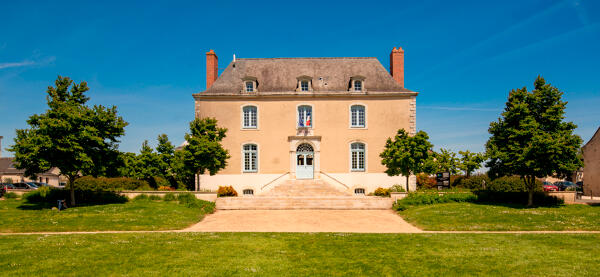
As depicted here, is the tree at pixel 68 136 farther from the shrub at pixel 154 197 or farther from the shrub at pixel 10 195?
the shrub at pixel 10 195

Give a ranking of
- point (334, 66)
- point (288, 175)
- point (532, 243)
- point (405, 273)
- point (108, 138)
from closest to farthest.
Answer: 1. point (405, 273)
2. point (532, 243)
3. point (108, 138)
4. point (288, 175)
5. point (334, 66)

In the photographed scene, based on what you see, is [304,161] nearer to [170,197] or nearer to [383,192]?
[383,192]

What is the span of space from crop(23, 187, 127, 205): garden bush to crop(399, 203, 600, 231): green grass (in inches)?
627

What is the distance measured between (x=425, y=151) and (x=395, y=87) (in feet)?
20.3

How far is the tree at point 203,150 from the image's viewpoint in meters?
22.3

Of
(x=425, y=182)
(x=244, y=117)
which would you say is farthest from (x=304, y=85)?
(x=425, y=182)

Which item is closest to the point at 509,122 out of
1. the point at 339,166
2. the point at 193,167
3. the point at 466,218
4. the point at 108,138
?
the point at 466,218

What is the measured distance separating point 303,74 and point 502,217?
17.2 metres

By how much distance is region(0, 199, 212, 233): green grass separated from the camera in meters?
13.9

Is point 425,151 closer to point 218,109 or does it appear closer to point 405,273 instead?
point 218,109

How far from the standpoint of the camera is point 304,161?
26125mm

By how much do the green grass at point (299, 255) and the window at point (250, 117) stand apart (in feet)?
48.7

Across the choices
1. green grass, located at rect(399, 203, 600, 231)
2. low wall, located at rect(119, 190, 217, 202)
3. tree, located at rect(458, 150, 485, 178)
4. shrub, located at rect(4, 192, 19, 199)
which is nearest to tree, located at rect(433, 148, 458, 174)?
tree, located at rect(458, 150, 485, 178)

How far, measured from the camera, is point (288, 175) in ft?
84.5
